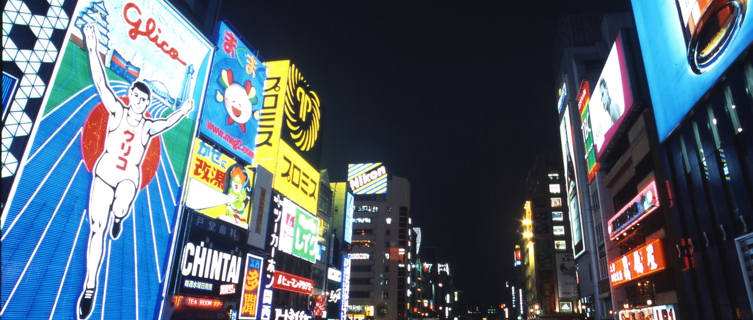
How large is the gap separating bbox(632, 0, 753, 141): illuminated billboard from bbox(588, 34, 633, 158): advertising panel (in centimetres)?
527

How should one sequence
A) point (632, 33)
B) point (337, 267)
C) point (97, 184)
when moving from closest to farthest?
1. point (97, 184)
2. point (632, 33)
3. point (337, 267)

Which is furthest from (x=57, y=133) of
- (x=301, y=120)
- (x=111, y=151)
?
(x=301, y=120)

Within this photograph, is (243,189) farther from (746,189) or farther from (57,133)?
(746,189)

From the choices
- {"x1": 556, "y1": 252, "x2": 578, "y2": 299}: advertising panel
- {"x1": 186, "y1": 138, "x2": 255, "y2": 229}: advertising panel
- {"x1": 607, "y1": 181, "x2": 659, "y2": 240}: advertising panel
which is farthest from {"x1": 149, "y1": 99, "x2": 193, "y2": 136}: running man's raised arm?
{"x1": 556, "y1": 252, "x2": 578, "y2": 299}: advertising panel

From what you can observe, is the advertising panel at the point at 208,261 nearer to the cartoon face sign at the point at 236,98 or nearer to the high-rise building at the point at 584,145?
the cartoon face sign at the point at 236,98

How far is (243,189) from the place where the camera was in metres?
28.4

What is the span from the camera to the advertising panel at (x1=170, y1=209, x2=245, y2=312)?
21344 mm

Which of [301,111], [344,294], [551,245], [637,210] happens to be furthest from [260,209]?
[551,245]

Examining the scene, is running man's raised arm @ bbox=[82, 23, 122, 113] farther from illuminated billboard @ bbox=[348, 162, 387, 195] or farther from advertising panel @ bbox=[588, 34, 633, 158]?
illuminated billboard @ bbox=[348, 162, 387, 195]

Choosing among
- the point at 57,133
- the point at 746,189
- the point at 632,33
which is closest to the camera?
the point at 57,133

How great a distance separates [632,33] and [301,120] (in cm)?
2900

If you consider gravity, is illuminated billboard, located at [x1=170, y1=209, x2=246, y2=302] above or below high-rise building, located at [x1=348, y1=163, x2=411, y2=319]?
below

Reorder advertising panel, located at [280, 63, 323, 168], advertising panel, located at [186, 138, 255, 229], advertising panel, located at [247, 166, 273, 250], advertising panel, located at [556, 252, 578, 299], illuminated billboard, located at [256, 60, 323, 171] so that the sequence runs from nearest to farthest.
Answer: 1. advertising panel, located at [186, 138, 255, 229]
2. advertising panel, located at [247, 166, 273, 250]
3. illuminated billboard, located at [256, 60, 323, 171]
4. advertising panel, located at [280, 63, 323, 168]
5. advertising panel, located at [556, 252, 578, 299]

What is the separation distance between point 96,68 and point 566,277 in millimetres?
79271
